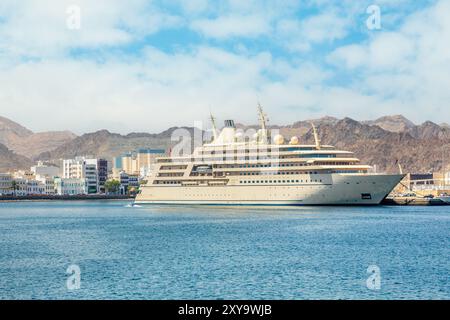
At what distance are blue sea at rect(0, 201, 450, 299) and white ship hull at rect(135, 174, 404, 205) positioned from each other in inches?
751

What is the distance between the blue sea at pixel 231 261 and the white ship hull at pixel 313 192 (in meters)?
19.1

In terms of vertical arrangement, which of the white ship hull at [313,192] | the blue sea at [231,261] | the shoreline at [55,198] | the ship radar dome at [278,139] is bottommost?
the blue sea at [231,261]

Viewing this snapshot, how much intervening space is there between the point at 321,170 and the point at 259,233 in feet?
98.9

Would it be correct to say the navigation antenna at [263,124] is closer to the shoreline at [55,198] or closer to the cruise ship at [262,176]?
the cruise ship at [262,176]

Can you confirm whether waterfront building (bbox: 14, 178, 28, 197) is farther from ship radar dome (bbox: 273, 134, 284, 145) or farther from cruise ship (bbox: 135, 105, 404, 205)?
ship radar dome (bbox: 273, 134, 284, 145)

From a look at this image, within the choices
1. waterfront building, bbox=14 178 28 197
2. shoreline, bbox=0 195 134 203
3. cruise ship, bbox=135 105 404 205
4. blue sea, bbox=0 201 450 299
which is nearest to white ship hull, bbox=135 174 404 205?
cruise ship, bbox=135 105 404 205

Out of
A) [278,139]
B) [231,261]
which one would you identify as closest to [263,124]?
[278,139]

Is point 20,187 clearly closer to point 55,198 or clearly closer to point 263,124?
point 55,198

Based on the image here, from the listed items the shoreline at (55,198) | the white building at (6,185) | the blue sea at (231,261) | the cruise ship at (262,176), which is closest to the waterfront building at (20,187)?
the white building at (6,185)

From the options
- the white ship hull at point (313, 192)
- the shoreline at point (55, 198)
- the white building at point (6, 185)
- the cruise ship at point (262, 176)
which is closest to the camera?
the white ship hull at point (313, 192)

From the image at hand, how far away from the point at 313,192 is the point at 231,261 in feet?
146

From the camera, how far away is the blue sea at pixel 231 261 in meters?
27.4

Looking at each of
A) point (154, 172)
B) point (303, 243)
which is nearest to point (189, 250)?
point (303, 243)

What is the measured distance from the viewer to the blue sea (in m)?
27.4
